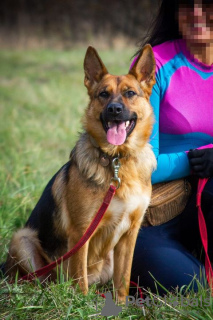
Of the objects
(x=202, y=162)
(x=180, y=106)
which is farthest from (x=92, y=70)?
(x=202, y=162)

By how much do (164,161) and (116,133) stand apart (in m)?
0.45

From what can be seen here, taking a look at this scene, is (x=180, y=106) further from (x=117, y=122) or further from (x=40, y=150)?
(x=40, y=150)

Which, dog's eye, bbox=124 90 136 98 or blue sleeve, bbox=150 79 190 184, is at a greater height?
dog's eye, bbox=124 90 136 98

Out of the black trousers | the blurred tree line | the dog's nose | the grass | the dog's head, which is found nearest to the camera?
the grass

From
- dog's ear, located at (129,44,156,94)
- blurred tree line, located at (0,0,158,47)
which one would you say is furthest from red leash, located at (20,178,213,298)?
blurred tree line, located at (0,0,158,47)

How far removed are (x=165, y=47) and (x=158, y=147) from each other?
67 centimetres

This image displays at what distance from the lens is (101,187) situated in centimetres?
277

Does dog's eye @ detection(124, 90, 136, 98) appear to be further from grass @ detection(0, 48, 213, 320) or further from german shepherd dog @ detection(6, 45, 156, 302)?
grass @ detection(0, 48, 213, 320)

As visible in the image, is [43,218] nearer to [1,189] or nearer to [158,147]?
[158,147]

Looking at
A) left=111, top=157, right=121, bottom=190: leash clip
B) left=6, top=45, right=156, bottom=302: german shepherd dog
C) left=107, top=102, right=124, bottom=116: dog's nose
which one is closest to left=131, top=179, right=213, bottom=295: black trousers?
left=6, top=45, right=156, bottom=302: german shepherd dog

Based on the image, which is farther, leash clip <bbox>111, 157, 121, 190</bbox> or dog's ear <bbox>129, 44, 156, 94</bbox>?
dog's ear <bbox>129, 44, 156, 94</bbox>

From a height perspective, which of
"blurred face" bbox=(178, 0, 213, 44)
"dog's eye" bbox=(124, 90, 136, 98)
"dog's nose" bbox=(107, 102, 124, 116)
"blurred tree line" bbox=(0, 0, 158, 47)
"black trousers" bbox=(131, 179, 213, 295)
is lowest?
"black trousers" bbox=(131, 179, 213, 295)

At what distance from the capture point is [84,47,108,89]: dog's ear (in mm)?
2943

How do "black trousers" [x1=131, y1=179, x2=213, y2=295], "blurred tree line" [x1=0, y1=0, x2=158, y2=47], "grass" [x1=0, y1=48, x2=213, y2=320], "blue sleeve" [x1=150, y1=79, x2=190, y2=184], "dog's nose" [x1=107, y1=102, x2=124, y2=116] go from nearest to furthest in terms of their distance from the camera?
"grass" [x1=0, y1=48, x2=213, y2=320], "dog's nose" [x1=107, y1=102, x2=124, y2=116], "black trousers" [x1=131, y1=179, x2=213, y2=295], "blue sleeve" [x1=150, y1=79, x2=190, y2=184], "blurred tree line" [x1=0, y1=0, x2=158, y2=47]
